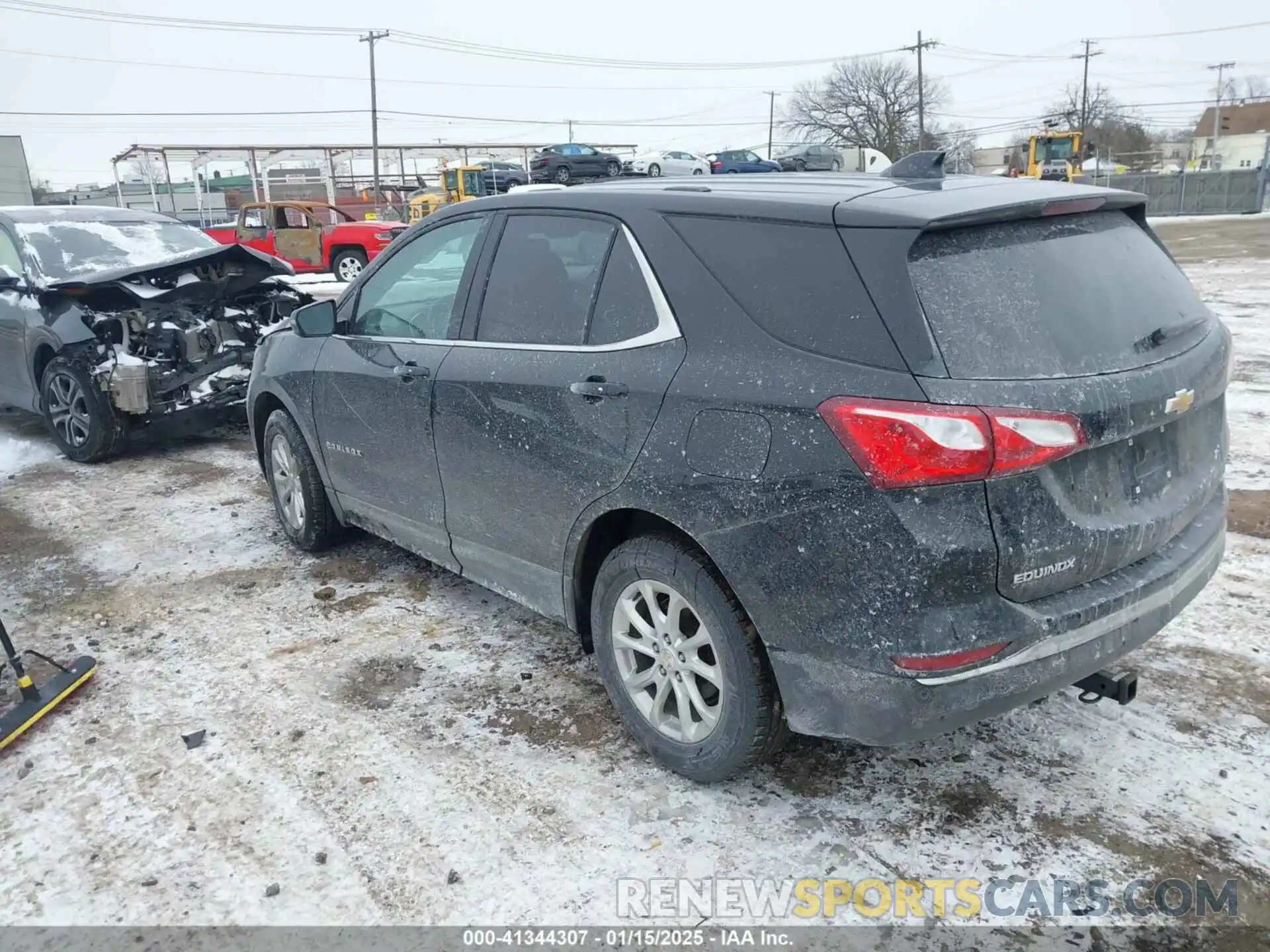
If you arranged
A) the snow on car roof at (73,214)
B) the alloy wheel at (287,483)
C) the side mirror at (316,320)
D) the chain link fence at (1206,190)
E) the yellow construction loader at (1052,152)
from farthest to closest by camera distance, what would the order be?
1. the yellow construction loader at (1052,152)
2. the chain link fence at (1206,190)
3. the snow on car roof at (73,214)
4. the alloy wheel at (287,483)
5. the side mirror at (316,320)

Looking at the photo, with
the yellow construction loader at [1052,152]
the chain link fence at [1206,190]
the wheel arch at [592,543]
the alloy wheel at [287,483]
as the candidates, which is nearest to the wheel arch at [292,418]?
the alloy wheel at [287,483]

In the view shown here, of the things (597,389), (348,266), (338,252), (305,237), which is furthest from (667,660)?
(305,237)

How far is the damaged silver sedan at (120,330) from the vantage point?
6.52 meters

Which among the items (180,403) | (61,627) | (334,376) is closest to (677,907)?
(334,376)

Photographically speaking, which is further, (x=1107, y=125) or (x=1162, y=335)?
(x=1107, y=125)

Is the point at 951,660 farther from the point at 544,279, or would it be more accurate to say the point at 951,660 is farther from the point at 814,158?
the point at 814,158

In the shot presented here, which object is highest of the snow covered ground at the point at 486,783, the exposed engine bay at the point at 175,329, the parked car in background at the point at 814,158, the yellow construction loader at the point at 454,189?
the parked car in background at the point at 814,158

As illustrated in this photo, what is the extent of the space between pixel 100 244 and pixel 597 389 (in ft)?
21.2

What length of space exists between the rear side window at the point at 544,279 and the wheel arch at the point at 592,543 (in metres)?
0.60

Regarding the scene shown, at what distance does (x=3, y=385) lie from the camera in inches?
287

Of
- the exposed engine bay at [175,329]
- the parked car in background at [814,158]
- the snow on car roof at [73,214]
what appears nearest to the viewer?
the exposed engine bay at [175,329]

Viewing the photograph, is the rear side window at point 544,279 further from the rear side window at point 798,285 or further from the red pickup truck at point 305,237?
the red pickup truck at point 305,237

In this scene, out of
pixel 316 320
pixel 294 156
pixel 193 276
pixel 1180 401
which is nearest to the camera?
pixel 1180 401

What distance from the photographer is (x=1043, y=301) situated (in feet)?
7.84
